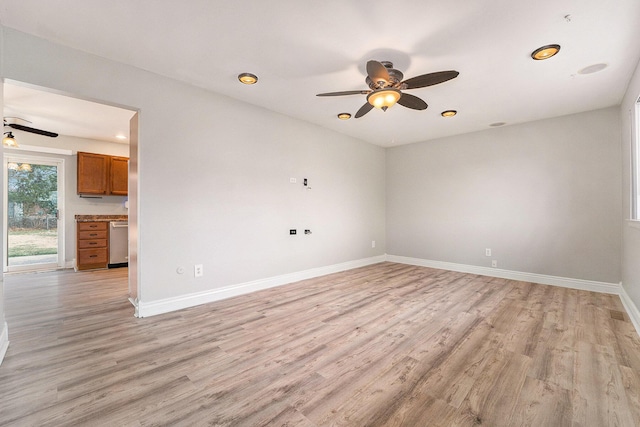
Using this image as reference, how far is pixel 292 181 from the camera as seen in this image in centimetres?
436

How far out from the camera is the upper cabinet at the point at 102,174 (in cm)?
562

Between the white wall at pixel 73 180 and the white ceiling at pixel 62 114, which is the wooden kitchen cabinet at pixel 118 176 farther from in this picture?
the white ceiling at pixel 62 114

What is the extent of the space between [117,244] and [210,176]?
12.8ft

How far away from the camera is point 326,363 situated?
2.02 m

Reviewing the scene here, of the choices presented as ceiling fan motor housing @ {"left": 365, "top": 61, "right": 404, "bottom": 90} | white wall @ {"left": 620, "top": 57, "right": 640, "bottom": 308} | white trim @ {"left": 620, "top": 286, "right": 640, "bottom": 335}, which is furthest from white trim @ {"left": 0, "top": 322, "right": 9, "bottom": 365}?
white wall @ {"left": 620, "top": 57, "right": 640, "bottom": 308}

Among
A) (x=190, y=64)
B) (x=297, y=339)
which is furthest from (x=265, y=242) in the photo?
(x=190, y=64)

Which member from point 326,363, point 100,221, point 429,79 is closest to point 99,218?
point 100,221

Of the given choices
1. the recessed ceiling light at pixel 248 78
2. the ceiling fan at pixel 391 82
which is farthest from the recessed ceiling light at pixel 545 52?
the recessed ceiling light at pixel 248 78

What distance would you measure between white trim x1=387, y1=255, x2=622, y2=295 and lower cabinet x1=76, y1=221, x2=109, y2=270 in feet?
20.5

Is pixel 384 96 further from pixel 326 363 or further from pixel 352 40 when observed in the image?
pixel 326 363

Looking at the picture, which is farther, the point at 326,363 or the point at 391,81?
the point at 391,81

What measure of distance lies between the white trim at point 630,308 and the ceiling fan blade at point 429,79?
2846 millimetres

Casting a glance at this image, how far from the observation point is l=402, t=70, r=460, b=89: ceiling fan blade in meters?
2.35

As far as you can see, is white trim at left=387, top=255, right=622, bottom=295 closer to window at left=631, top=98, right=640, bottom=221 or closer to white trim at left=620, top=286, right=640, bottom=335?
white trim at left=620, top=286, right=640, bottom=335
